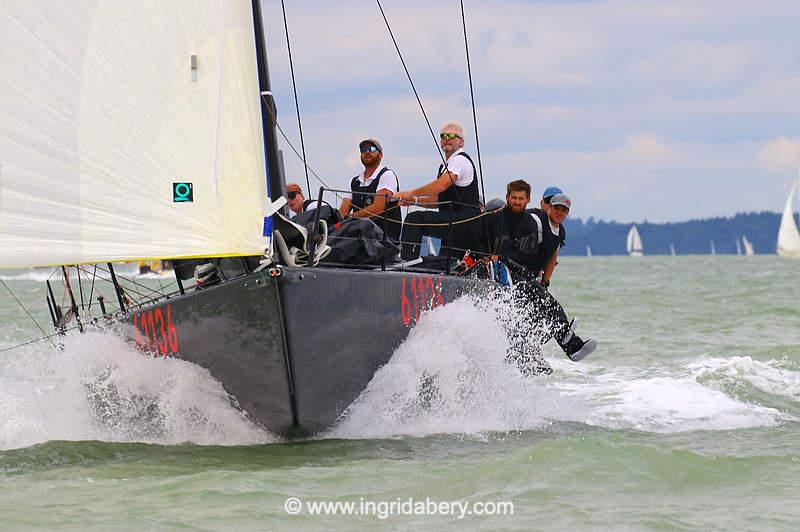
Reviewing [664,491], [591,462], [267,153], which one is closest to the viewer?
[664,491]

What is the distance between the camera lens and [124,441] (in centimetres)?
726

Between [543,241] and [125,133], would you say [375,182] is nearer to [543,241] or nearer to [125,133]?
[543,241]

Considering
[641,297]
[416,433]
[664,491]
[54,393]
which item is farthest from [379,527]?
Answer: [641,297]

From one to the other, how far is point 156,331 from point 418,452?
1.56 meters

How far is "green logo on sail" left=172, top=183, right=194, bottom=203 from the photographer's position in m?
6.11

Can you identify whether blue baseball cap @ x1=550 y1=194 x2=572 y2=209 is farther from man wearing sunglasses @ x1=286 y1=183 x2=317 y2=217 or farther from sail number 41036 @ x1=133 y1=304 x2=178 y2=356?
sail number 41036 @ x1=133 y1=304 x2=178 y2=356

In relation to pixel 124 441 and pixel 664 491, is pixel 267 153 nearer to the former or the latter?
pixel 124 441

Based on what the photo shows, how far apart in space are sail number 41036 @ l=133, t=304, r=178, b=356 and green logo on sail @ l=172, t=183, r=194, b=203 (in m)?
0.84

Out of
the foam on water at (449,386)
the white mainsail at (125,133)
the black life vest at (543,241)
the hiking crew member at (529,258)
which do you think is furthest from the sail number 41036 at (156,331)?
the black life vest at (543,241)

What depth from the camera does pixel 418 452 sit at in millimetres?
6723

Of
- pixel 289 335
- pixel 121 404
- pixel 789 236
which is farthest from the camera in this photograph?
pixel 789 236

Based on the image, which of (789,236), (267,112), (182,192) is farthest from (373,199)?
(789,236)

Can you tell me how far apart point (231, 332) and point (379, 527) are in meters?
1.74

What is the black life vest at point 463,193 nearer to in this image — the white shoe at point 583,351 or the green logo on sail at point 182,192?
the white shoe at point 583,351
